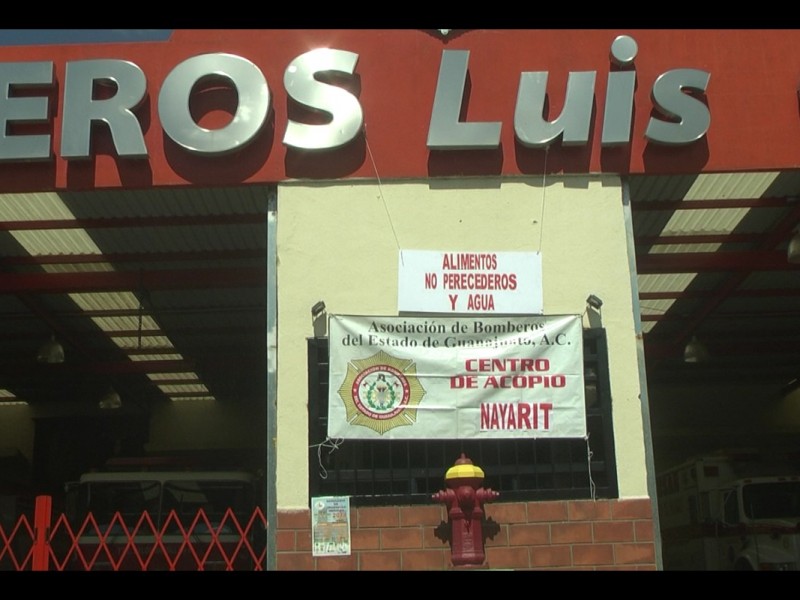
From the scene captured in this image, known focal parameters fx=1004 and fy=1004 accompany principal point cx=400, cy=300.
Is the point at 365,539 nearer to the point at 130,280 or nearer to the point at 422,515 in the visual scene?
the point at 422,515

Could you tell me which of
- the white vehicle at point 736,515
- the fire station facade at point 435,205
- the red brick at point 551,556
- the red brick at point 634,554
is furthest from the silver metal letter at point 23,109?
the white vehicle at point 736,515

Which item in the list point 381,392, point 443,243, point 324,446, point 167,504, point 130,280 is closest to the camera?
point 324,446

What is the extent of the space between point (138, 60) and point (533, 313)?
198 inches

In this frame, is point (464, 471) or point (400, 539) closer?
point (464, 471)

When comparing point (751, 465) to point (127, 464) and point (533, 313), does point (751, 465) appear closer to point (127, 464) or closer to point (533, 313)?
point (533, 313)

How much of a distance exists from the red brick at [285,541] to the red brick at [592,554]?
8.84 ft

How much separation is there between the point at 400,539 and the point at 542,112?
15.2 feet

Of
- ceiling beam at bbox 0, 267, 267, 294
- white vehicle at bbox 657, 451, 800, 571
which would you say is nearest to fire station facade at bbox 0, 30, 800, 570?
ceiling beam at bbox 0, 267, 267, 294

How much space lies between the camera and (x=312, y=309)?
33.1ft

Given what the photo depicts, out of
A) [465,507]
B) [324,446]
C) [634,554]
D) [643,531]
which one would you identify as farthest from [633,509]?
[324,446]

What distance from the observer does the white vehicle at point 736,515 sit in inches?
560

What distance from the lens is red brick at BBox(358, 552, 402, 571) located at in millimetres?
9555

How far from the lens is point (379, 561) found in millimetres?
9578

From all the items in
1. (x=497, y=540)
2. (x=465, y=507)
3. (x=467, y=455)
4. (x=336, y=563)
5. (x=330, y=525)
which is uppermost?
(x=467, y=455)
